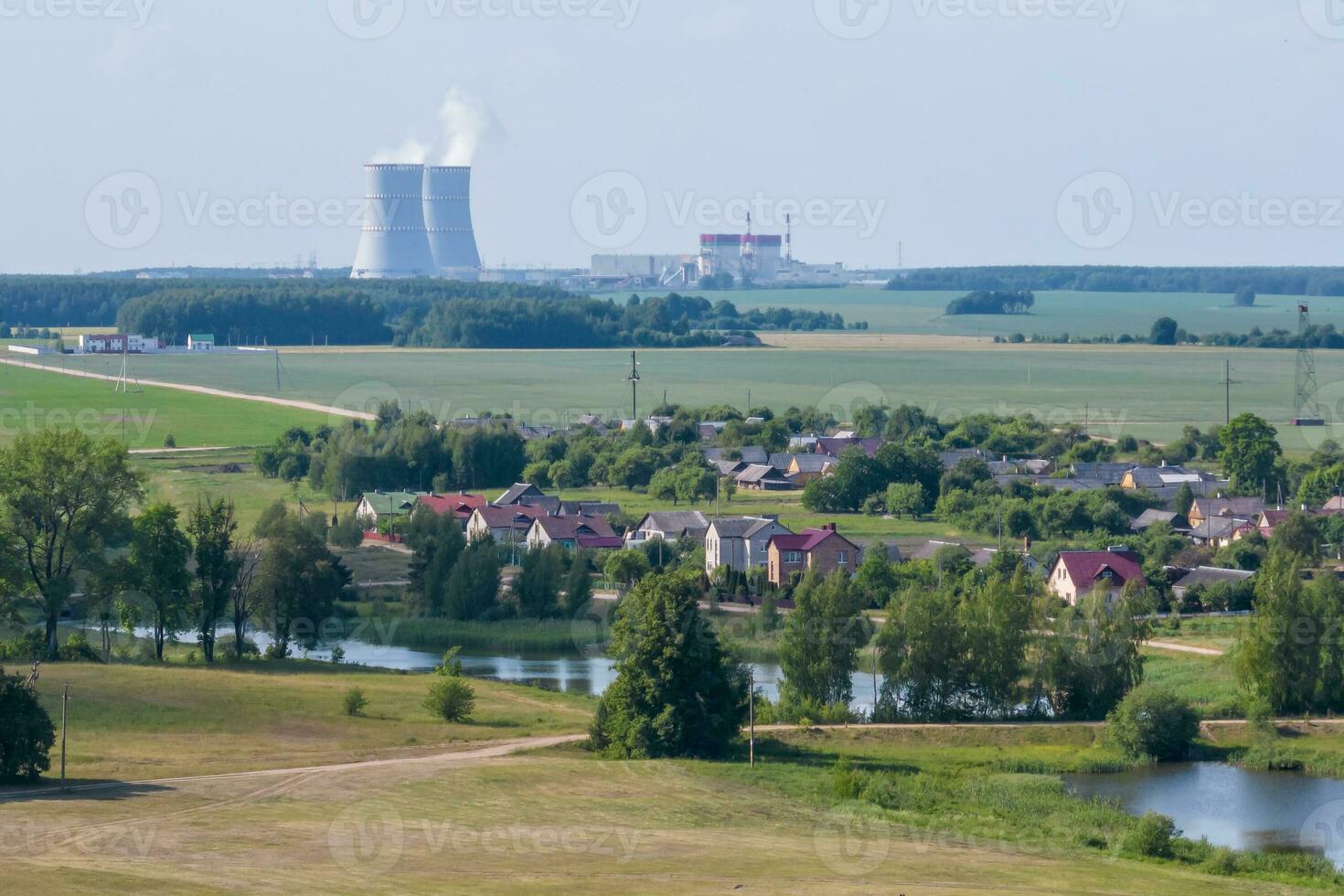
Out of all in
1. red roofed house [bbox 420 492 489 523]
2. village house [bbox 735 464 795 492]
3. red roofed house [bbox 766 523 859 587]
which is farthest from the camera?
village house [bbox 735 464 795 492]

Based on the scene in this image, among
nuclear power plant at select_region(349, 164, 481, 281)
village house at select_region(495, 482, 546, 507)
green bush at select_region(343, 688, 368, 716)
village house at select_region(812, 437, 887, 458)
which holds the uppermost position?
nuclear power plant at select_region(349, 164, 481, 281)

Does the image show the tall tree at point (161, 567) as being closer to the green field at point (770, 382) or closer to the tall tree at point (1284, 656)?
the tall tree at point (1284, 656)

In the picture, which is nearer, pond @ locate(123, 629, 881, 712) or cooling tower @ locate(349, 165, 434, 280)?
pond @ locate(123, 629, 881, 712)

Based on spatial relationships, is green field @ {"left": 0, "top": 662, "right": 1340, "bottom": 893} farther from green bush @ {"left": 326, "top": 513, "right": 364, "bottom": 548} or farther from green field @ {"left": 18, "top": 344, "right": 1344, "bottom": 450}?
green field @ {"left": 18, "top": 344, "right": 1344, "bottom": 450}

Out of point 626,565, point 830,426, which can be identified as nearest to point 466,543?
point 626,565

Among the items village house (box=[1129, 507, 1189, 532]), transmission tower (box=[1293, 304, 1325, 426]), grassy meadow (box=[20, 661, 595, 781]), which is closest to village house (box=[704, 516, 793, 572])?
village house (box=[1129, 507, 1189, 532])
